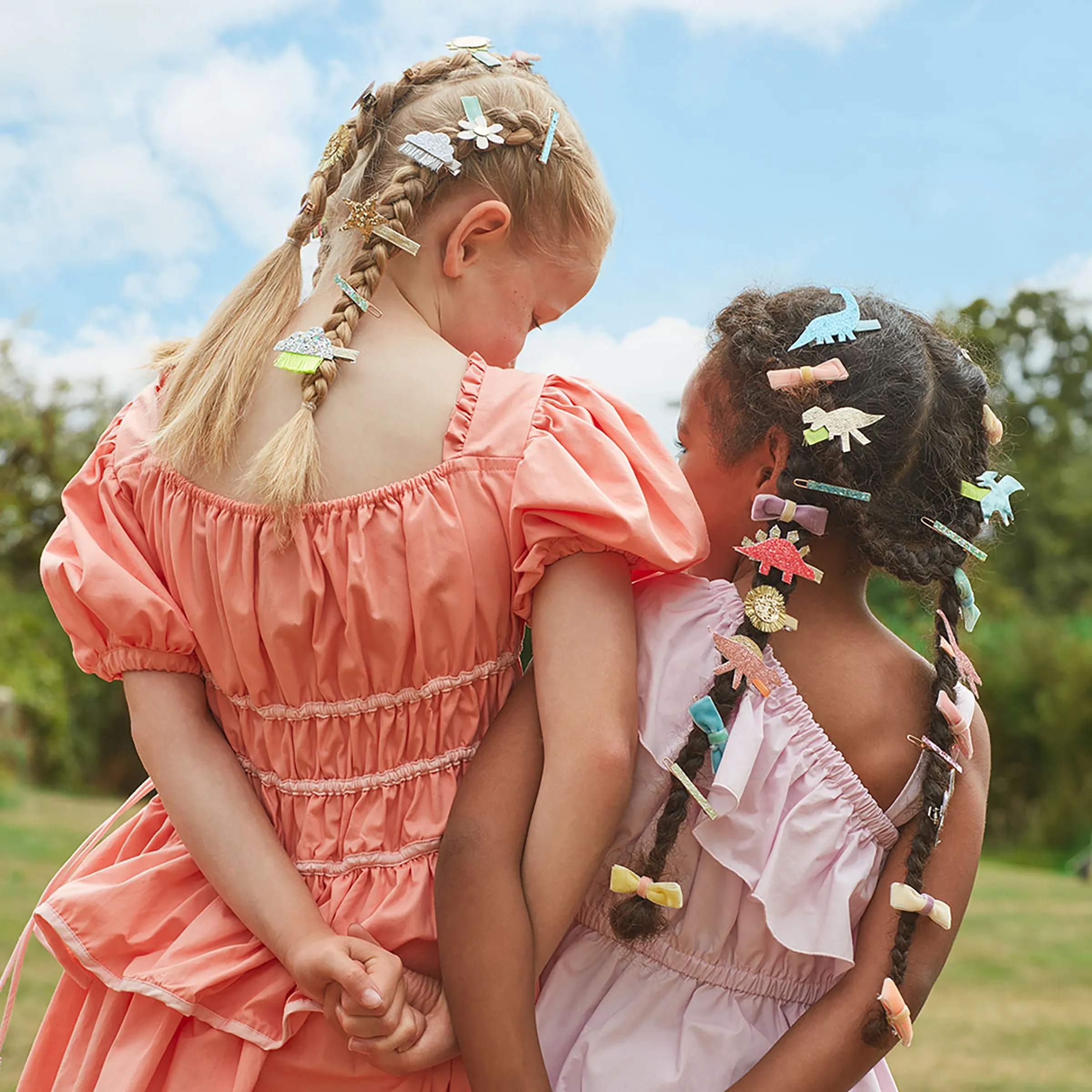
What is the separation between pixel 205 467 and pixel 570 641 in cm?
43

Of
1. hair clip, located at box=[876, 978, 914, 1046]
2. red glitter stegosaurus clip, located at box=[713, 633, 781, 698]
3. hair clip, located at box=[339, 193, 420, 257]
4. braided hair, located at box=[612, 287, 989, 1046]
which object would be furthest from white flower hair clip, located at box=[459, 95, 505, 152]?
hair clip, located at box=[876, 978, 914, 1046]

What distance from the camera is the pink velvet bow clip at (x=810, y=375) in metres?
1.32

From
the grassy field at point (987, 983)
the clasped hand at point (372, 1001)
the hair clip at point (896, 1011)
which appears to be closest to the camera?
the clasped hand at point (372, 1001)

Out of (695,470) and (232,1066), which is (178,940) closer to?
(232,1066)

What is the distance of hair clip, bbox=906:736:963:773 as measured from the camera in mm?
1294

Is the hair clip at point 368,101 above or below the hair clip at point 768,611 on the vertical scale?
above

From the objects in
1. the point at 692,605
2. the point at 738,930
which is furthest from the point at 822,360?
the point at 738,930

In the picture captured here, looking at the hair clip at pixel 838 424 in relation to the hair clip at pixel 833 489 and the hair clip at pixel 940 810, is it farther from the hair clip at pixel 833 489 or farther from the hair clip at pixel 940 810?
the hair clip at pixel 940 810

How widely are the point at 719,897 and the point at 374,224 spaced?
0.80 meters

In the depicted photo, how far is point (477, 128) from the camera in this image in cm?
133

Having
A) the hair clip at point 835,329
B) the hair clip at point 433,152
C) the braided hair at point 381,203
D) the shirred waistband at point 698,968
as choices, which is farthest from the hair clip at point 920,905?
the hair clip at point 433,152

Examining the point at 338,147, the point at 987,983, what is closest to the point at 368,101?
the point at 338,147

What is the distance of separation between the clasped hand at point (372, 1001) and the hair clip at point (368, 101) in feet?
2.90

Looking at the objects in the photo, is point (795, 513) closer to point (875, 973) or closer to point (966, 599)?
point (966, 599)
